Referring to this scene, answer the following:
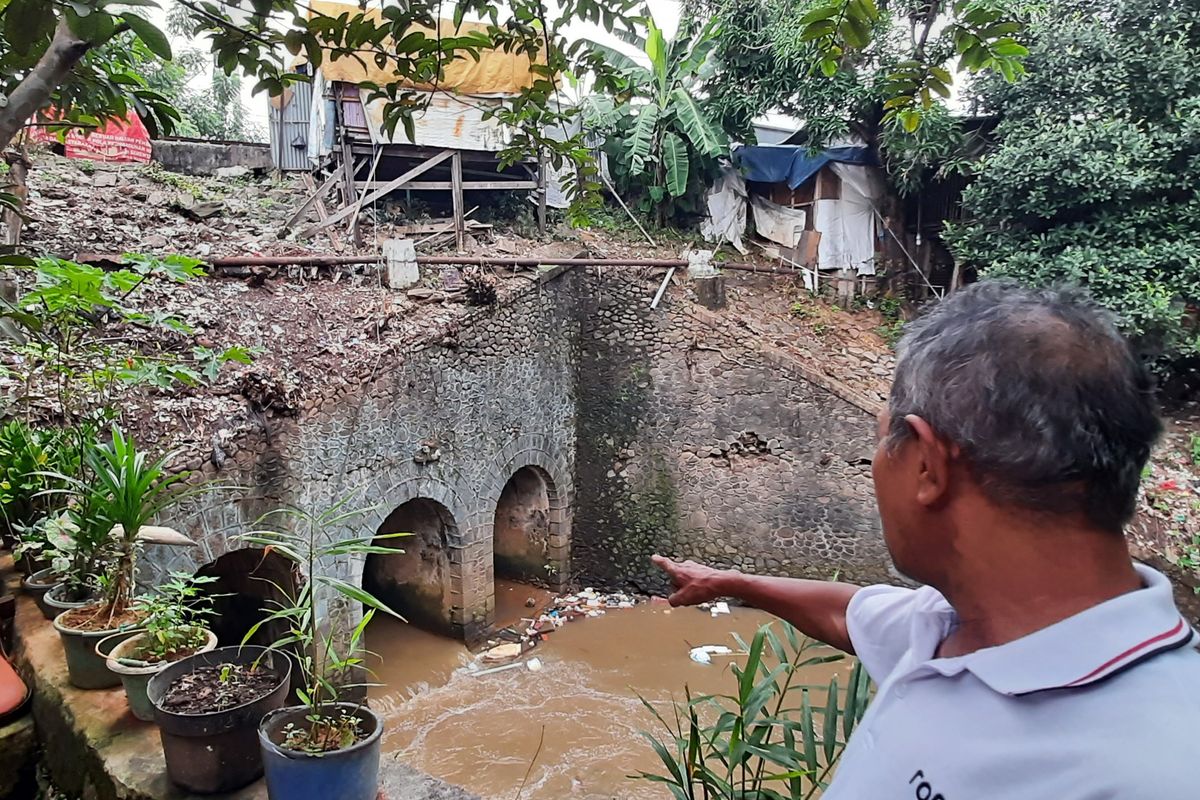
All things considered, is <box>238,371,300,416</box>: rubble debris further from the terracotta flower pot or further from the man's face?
the man's face

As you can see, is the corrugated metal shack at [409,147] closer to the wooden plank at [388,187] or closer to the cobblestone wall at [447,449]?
the wooden plank at [388,187]

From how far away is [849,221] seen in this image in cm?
1020

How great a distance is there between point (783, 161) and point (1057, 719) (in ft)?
35.1

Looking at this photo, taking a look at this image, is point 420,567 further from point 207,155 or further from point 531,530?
point 207,155

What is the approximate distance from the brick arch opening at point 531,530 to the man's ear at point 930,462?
7760 millimetres

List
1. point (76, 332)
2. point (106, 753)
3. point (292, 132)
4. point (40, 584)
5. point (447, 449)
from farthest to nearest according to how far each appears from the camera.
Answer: point (292, 132), point (447, 449), point (76, 332), point (40, 584), point (106, 753)

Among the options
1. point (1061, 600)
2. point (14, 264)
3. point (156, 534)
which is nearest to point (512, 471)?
point (156, 534)

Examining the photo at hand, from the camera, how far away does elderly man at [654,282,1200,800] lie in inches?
24.2

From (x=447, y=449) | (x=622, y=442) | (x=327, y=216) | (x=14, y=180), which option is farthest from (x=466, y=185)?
(x=14, y=180)

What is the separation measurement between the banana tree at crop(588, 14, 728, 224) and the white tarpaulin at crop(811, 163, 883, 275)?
176 cm

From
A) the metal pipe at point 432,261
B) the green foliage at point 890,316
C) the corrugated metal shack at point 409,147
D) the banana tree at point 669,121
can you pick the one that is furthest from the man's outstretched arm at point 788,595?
the banana tree at point 669,121

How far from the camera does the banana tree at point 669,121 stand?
31.4ft

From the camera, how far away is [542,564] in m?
8.71

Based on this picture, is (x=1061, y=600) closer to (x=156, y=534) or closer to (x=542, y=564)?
(x=156, y=534)
